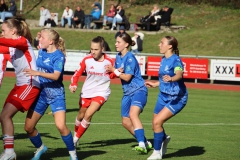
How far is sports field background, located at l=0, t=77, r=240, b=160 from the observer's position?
33.1ft

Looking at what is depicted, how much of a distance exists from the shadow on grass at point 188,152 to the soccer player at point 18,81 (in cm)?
257

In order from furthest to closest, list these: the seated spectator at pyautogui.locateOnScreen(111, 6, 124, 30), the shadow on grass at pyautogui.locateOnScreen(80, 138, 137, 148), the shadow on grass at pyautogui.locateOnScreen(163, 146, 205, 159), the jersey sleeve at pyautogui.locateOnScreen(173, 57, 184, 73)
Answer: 1. the seated spectator at pyautogui.locateOnScreen(111, 6, 124, 30)
2. the shadow on grass at pyautogui.locateOnScreen(80, 138, 137, 148)
3. the shadow on grass at pyautogui.locateOnScreen(163, 146, 205, 159)
4. the jersey sleeve at pyautogui.locateOnScreen(173, 57, 184, 73)

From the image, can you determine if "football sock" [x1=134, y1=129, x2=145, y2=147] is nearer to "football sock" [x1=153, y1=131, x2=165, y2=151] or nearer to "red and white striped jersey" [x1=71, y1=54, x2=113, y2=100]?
"football sock" [x1=153, y1=131, x2=165, y2=151]

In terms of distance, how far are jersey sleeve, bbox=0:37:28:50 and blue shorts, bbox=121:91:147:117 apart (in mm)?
2500

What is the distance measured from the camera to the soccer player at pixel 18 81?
28.1ft

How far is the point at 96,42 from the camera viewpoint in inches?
409

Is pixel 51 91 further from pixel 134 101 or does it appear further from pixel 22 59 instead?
pixel 134 101

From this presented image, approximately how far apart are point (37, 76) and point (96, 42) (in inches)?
69.4

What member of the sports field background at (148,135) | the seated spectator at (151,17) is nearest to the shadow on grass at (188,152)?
the sports field background at (148,135)

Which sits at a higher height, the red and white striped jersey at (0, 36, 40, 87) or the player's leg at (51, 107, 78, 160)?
the red and white striped jersey at (0, 36, 40, 87)

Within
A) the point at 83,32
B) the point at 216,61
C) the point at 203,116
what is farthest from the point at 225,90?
the point at 83,32

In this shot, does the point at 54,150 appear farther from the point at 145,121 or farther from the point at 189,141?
the point at 145,121

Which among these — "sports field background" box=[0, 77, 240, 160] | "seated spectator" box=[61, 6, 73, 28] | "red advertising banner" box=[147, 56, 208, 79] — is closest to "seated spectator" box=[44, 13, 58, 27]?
"seated spectator" box=[61, 6, 73, 28]

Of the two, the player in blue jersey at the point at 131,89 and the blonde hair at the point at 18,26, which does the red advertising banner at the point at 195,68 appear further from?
the blonde hair at the point at 18,26
